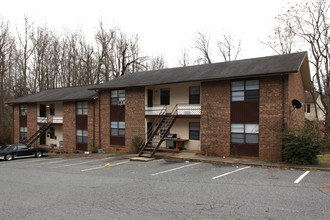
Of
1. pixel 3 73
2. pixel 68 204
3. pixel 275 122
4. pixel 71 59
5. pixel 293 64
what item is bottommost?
pixel 68 204

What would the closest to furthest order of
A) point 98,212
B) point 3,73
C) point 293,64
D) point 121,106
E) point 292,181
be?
point 98,212, point 292,181, point 293,64, point 121,106, point 3,73

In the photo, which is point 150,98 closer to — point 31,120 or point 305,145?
point 305,145

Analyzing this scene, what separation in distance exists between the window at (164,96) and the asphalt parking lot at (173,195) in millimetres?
8869

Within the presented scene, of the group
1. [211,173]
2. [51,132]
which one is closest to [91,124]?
[51,132]

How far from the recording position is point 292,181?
9711 mm

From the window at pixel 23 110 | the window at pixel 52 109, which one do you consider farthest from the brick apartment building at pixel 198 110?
the window at pixel 23 110

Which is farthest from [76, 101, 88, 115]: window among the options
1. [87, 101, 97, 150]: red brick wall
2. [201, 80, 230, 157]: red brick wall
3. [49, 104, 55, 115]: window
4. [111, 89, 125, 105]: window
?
[201, 80, 230, 157]: red brick wall

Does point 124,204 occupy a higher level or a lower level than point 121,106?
lower

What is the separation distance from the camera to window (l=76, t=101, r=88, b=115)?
24547mm

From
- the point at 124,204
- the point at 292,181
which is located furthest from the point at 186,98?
the point at 124,204

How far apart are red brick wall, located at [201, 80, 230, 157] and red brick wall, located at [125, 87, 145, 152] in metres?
5.51

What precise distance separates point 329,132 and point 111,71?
30806 mm

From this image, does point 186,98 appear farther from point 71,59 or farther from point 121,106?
point 71,59

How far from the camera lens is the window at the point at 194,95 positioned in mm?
19188
